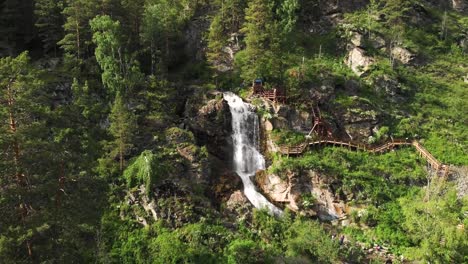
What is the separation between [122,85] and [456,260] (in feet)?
97.5

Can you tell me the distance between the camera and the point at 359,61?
47281 millimetres

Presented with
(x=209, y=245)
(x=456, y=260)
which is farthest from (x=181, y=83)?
(x=456, y=260)

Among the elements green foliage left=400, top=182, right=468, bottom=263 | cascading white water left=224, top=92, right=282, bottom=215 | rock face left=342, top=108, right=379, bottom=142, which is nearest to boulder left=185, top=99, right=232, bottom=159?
cascading white water left=224, top=92, right=282, bottom=215

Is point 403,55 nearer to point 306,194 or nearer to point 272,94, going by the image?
point 272,94

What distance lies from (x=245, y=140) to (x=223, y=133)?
2.19 m

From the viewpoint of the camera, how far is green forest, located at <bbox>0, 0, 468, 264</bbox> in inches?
807

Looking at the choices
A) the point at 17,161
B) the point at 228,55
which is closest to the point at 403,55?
the point at 228,55

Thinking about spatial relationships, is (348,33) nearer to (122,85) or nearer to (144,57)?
(144,57)

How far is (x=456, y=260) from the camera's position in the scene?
24.1 m

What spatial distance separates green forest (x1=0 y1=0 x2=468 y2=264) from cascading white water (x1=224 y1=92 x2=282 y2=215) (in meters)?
0.58

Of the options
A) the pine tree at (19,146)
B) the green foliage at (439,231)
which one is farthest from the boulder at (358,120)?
the pine tree at (19,146)

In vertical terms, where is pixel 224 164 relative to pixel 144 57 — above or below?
below

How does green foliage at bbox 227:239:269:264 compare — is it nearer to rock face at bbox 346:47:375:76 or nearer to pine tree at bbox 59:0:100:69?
pine tree at bbox 59:0:100:69

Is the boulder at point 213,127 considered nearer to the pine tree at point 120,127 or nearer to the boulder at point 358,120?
the pine tree at point 120,127
